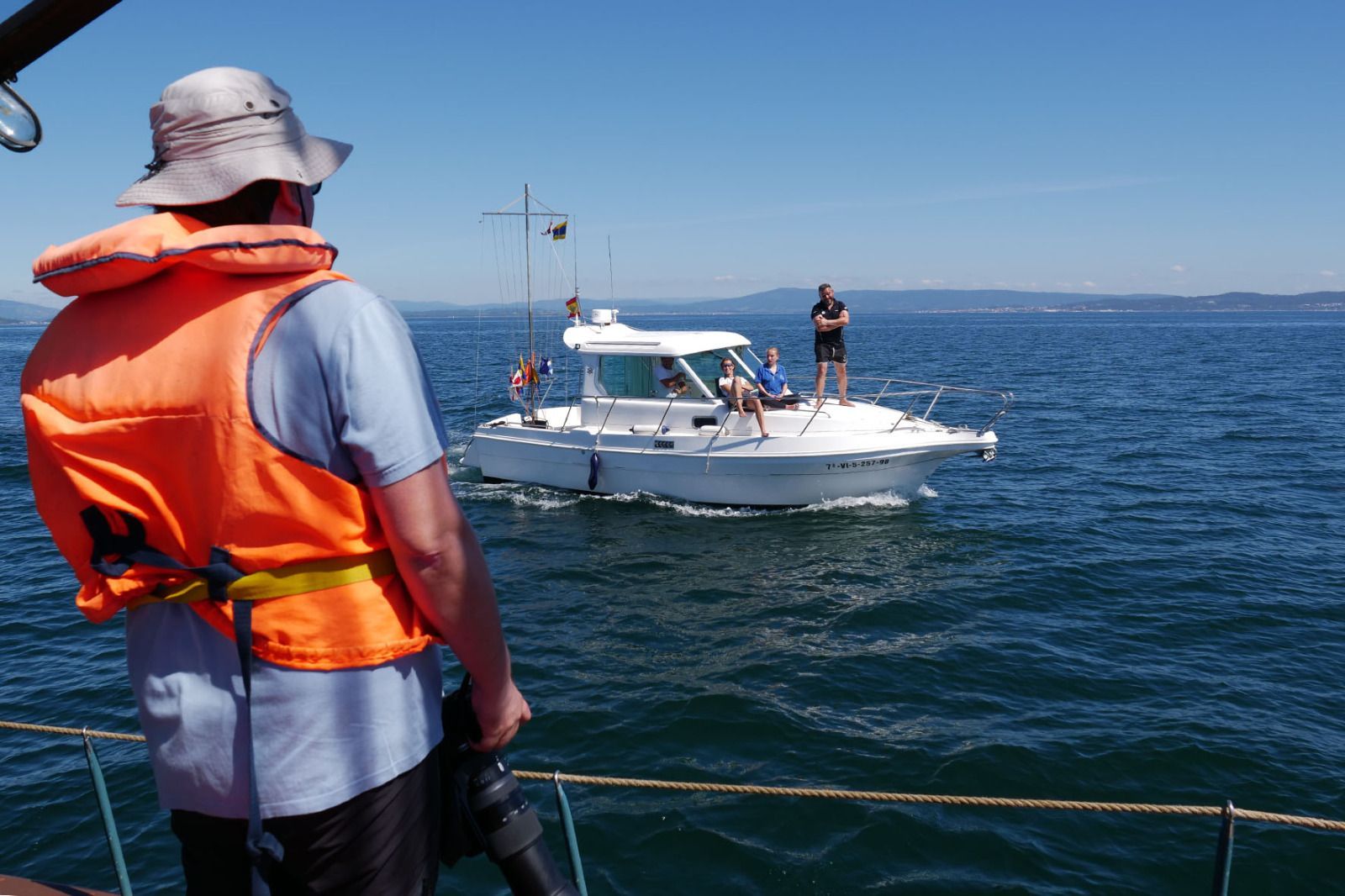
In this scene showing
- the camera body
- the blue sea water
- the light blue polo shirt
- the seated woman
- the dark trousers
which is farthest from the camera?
the seated woman

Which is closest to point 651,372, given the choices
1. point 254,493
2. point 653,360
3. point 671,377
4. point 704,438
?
point 653,360

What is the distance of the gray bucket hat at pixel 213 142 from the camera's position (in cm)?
146

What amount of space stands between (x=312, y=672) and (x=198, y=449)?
1.31 feet

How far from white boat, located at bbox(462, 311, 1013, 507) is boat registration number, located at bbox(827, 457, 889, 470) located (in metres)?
0.02

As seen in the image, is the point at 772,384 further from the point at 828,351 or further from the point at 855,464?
the point at 855,464

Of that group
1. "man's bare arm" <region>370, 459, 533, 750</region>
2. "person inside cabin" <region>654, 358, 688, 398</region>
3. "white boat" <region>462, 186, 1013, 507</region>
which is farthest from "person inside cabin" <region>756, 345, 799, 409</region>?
"man's bare arm" <region>370, 459, 533, 750</region>

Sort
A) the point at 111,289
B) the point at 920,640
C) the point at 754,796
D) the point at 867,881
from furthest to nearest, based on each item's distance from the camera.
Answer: the point at 920,640
the point at 754,796
the point at 867,881
the point at 111,289

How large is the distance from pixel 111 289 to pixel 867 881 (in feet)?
21.0

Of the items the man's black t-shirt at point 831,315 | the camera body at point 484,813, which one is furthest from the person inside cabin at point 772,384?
the camera body at point 484,813

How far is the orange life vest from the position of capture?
54.4 inches

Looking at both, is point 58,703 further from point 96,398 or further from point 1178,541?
point 1178,541

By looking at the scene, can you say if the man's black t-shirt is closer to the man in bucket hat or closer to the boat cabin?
the boat cabin

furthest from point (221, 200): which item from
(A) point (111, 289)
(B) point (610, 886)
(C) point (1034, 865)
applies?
(C) point (1034, 865)

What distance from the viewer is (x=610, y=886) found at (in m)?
6.48
